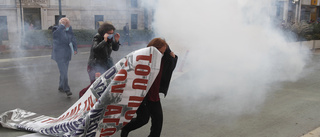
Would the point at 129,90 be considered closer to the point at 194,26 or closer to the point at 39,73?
the point at 194,26

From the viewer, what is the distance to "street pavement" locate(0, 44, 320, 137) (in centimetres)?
464

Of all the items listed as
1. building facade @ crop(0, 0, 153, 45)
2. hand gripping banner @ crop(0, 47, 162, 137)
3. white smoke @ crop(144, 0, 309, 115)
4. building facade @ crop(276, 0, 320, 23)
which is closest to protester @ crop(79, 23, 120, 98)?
hand gripping banner @ crop(0, 47, 162, 137)

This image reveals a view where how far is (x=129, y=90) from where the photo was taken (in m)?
3.56

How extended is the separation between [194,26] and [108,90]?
500 centimetres

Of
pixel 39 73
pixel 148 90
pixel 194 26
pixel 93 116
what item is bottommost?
pixel 39 73

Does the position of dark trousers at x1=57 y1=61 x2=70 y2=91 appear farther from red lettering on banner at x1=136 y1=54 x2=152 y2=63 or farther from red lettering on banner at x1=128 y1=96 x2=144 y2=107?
red lettering on banner at x1=136 y1=54 x2=152 y2=63

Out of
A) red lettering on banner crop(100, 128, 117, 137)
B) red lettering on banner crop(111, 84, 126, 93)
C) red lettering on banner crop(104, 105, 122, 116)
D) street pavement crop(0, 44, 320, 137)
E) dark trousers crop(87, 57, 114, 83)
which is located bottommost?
street pavement crop(0, 44, 320, 137)

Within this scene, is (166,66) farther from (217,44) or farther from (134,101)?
(217,44)

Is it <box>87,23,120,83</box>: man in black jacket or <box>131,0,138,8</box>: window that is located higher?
<box>131,0,138,8</box>: window

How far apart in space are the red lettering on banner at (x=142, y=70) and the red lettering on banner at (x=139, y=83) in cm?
7

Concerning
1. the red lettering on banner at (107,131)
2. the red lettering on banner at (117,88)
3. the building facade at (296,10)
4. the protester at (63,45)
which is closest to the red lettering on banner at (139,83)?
the red lettering on banner at (117,88)

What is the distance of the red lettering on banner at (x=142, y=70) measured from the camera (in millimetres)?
3545

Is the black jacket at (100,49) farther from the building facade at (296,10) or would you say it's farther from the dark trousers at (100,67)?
the building facade at (296,10)

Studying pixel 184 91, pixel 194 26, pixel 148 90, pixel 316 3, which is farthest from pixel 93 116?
pixel 316 3
